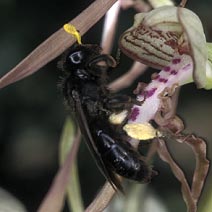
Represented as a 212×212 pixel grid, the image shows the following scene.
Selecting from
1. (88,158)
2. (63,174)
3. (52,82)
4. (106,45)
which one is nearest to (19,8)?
(52,82)

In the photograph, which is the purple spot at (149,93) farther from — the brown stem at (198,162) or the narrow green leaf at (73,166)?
the narrow green leaf at (73,166)

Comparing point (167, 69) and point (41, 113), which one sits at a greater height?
point (167, 69)

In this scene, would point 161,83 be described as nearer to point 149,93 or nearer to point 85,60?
point 149,93

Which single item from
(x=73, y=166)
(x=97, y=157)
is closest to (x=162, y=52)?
(x=97, y=157)

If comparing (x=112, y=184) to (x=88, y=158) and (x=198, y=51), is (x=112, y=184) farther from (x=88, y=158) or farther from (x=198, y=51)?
(x=88, y=158)

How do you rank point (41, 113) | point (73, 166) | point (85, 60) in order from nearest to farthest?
point (85, 60) → point (73, 166) → point (41, 113)

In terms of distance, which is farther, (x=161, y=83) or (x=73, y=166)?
(x=73, y=166)

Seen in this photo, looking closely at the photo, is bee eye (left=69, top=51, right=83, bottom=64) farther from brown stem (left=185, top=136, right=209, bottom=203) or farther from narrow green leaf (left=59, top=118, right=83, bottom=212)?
narrow green leaf (left=59, top=118, right=83, bottom=212)
